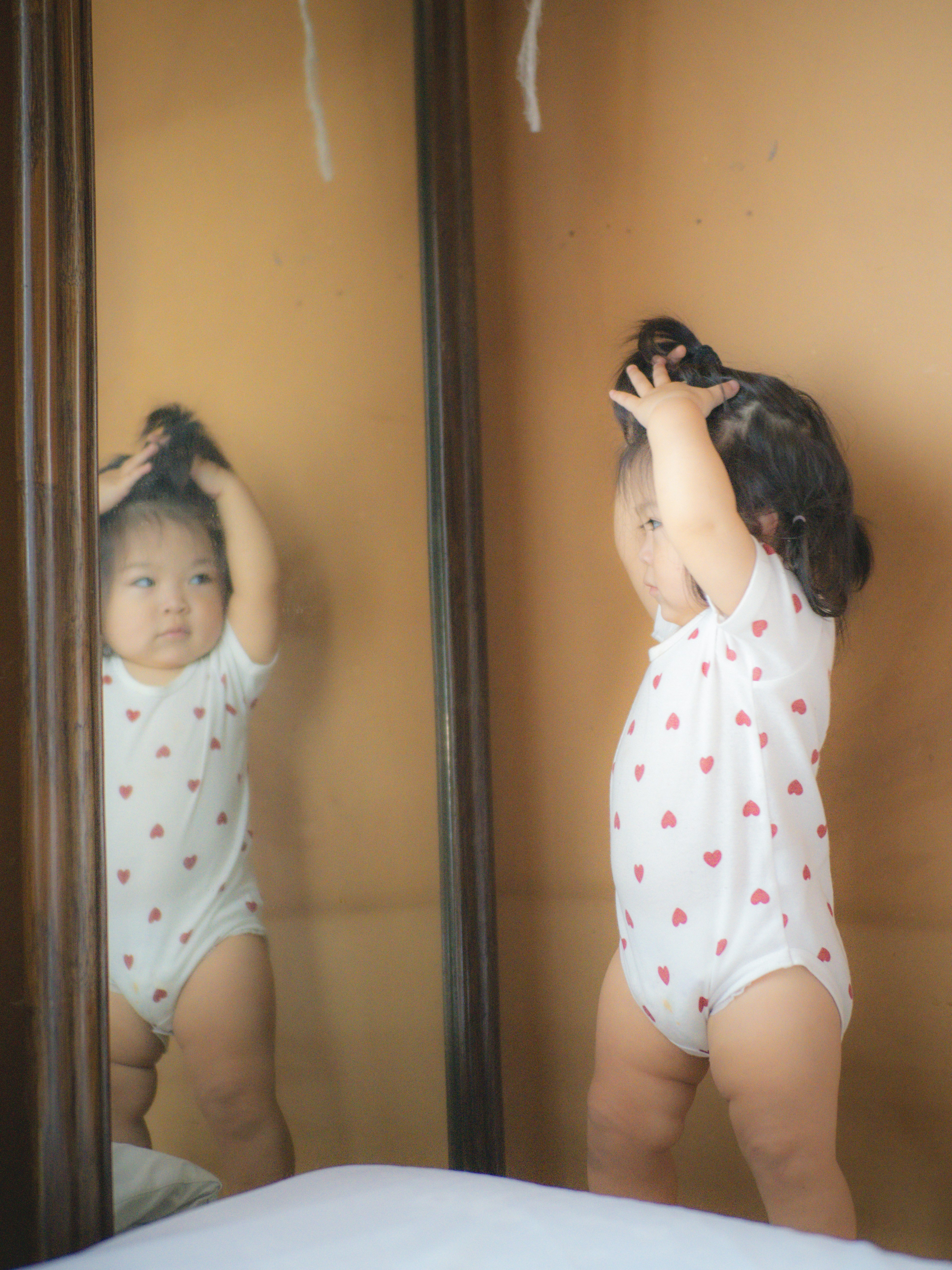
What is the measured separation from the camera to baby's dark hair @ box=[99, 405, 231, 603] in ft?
2.57

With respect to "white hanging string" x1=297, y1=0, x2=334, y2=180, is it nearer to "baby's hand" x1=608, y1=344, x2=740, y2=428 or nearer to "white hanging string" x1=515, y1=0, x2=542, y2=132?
"white hanging string" x1=515, y1=0, x2=542, y2=132

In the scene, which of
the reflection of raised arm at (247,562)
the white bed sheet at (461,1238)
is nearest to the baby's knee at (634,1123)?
the white bed sheet at (461,1238)

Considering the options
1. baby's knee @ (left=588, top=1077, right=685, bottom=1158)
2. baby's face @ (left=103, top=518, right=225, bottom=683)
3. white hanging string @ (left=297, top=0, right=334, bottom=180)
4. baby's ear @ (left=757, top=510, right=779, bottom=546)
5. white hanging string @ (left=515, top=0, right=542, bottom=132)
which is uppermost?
white hanging string @ (left=515, top=0, right=542, bottom=132)

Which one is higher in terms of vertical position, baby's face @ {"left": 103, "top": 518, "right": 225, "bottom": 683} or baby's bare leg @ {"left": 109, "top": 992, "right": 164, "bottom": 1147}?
baby's face @ {"left": 103, "top": 518, "right": 225, "bottom": 683}

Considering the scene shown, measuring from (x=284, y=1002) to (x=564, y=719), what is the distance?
0.45m

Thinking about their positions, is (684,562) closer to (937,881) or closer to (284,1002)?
(937,881)

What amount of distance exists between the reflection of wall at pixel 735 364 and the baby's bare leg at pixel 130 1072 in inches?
20.0

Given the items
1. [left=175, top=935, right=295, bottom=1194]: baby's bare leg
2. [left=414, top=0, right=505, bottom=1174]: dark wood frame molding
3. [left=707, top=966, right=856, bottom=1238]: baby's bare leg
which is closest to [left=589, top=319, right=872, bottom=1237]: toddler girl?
[left=707, top=966, right=856, bottom=1238]: baby's bare leg

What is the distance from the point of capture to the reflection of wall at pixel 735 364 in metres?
0.99

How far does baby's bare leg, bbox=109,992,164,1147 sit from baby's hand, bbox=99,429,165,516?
0.38 metres

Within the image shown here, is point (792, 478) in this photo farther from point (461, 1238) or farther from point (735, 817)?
point (461, 1238)

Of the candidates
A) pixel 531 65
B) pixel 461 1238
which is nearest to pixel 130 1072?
pixel 461 1238

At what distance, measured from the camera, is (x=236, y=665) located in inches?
35.7

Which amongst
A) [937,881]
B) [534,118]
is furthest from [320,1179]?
[534,118]
